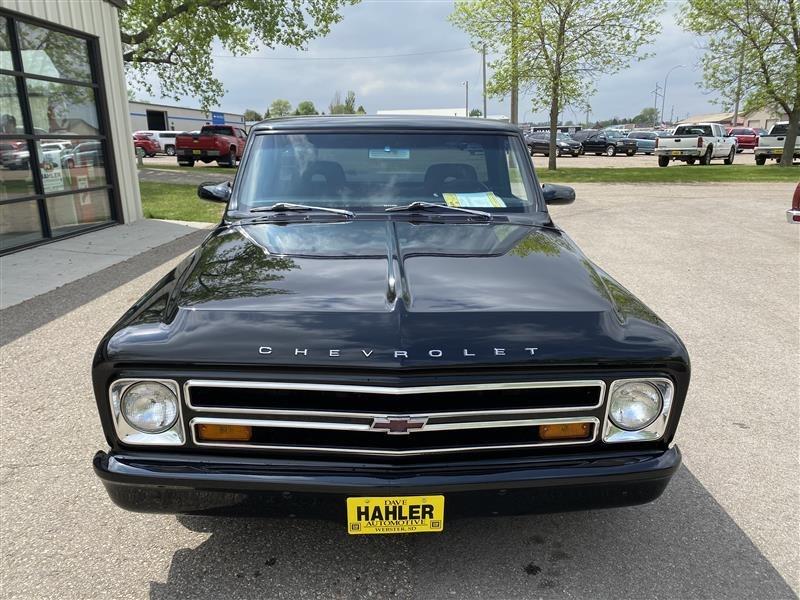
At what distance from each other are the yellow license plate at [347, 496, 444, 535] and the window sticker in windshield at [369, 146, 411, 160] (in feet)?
6.72

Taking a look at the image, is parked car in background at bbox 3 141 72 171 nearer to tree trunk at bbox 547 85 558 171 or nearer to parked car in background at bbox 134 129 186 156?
tree trunk at bbox 547 85 558 171

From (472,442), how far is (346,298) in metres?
0.67

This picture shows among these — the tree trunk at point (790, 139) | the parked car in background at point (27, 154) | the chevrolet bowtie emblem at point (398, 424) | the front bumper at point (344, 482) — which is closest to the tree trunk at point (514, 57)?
the tree trunk at point (790, 139)

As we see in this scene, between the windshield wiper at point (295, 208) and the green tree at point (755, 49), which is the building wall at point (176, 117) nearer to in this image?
the green tree at point (755, 49)

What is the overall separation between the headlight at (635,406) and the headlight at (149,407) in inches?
58.8

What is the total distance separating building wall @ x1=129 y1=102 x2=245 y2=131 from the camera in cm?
4544

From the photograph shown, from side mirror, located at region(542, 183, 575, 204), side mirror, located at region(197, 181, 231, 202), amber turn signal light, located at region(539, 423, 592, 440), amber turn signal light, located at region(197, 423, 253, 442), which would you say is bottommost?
amber turn signal light, located at region(539, 423, 592, 440)

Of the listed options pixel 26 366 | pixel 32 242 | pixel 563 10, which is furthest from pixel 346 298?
pixel 563 10

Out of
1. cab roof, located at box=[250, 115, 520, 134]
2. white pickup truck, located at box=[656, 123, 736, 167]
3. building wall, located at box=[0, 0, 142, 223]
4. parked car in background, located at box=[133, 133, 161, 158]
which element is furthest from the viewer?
parked car in background, located at box=[133, 133, 161, 158]

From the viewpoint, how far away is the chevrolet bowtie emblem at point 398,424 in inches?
79.4

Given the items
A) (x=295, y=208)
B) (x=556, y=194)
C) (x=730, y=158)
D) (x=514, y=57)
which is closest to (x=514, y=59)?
(x=514, y=57)

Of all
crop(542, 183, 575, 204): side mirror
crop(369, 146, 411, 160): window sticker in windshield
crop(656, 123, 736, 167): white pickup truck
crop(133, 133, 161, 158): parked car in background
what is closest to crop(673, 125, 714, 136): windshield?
crop(656, 123, 736, 167): white pickup truck

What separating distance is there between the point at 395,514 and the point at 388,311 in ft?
2.21

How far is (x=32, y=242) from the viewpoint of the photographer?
356 inches
